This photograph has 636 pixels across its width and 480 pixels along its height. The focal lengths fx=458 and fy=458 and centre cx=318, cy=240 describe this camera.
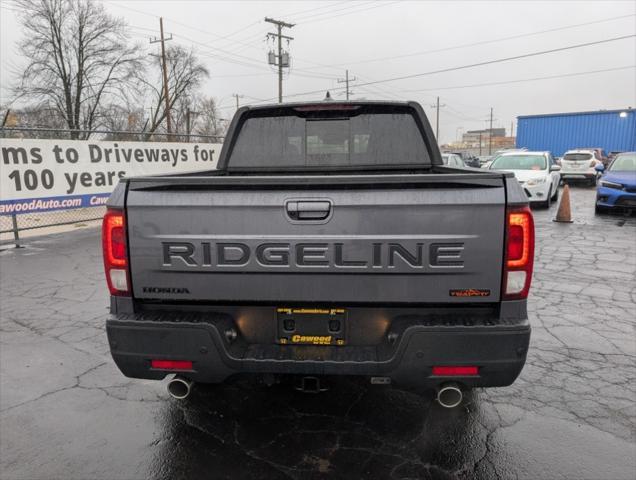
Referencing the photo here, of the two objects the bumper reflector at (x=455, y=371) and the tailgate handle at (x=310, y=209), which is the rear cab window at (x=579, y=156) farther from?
the tailgate handle at (x=310, y=209)

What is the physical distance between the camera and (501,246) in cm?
229

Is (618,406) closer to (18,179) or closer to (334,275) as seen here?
(334,275)

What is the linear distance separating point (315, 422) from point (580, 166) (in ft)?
75.8

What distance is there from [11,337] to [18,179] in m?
5.40

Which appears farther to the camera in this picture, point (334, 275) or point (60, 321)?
point (60, 321)

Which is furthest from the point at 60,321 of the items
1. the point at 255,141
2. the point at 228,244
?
the point at 228,244

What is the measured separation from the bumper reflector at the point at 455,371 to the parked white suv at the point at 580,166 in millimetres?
23084

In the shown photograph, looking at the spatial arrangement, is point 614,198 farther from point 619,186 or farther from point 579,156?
point 579,156

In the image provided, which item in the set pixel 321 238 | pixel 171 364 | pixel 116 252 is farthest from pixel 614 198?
pixel 116 252

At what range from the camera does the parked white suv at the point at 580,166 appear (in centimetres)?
2178

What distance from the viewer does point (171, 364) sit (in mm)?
2514

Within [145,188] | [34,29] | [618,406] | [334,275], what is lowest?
[618,406]

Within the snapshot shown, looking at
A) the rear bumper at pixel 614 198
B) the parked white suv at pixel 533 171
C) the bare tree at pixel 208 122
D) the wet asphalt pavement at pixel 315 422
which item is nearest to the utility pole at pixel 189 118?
the bare tree at pixel 208 122

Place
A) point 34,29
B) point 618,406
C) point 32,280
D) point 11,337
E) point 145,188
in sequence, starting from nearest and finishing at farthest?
1. point 145,188
2. point 618,406
3. point 11,337
4. point 32,280
5. point 34,29
